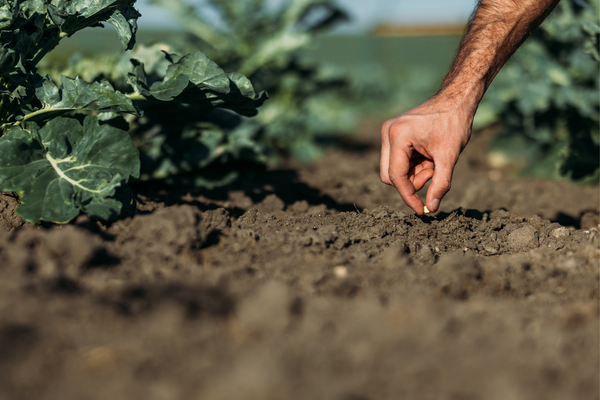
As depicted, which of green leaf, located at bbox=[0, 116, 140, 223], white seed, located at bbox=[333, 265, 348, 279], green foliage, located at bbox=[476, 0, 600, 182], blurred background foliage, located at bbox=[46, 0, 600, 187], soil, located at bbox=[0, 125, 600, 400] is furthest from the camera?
green foliage, located at bbox=[476, 0, 600, 182]

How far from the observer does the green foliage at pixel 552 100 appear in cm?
399

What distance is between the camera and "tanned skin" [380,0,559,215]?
5.90 ft

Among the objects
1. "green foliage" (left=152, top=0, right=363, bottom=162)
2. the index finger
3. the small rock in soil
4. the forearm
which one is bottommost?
"green foliage" (left=152, top=0, right=363, bottom=162)

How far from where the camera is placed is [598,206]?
3.21 meters

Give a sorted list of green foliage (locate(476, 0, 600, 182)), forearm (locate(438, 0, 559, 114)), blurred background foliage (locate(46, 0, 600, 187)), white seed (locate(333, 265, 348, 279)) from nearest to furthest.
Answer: white seed (locate(333, 265, 348, 279)) → forearm (locate(438, 0, 559, 114)) → blurred background foliage (locate(46, 0, 600, 187)) → green foliage (locate(476, 0, 600, 182))

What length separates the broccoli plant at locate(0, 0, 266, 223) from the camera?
174 centimetres

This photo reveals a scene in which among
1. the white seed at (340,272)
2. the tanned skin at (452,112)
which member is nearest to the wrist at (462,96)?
the tanned skin at (452,112)

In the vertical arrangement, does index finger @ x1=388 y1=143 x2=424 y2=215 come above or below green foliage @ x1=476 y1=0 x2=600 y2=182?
above

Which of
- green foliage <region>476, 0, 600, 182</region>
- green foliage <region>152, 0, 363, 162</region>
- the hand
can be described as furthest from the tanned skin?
green foliage <region>152, 0, 363, 162</region>

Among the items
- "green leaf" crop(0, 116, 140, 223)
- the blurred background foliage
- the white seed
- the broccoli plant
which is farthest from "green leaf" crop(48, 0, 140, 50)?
the white seed

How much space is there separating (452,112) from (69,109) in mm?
1399

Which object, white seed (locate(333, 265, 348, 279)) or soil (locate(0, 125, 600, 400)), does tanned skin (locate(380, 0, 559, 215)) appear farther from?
white seed (locate(333, 265, 348, 279))

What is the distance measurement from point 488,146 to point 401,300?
13.6 feet

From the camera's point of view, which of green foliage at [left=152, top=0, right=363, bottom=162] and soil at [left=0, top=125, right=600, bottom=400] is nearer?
soil at [left=0, top=125, right=600, bottom=400]
